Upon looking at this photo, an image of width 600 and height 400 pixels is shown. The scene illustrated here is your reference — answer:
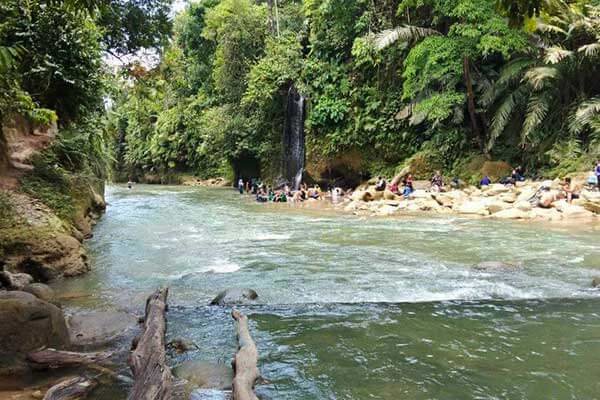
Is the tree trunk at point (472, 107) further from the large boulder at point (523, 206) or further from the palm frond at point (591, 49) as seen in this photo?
the large boulder at point (523, 206)

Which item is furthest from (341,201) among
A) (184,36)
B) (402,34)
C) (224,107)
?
(184,36)

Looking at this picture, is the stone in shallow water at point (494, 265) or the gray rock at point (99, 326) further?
the stone in shallow water at point (494, 265)

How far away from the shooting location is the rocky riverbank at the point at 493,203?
576 inches

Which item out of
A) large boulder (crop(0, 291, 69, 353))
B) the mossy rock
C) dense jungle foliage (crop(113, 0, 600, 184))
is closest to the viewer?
large boulder (crop(0, 291, 69, 353))

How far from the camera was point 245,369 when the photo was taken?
426cm

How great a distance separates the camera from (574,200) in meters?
15.2

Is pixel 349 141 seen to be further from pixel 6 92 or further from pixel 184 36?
pixel 184 36

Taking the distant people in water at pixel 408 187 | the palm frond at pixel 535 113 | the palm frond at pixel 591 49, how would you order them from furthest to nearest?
the distant people in water at pixel 408 187, the palm frond at pixel 535 113, the palm frond at pixel 591 49

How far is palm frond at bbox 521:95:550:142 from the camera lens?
18.5m

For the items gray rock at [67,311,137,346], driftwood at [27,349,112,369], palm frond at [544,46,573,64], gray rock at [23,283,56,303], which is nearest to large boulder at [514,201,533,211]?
palm frond at [544,46,573,64]

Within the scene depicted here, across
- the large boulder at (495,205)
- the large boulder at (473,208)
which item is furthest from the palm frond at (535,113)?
the large boulder at (473,208)

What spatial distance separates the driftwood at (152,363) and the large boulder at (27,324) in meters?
0.77

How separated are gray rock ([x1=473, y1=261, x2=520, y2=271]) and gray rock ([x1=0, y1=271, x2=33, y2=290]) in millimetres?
6824

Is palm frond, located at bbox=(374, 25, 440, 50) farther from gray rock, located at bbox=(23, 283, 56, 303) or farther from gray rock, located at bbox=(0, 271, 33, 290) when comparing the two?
gray rock, located at bbox=(23, 283, 56, 303)
